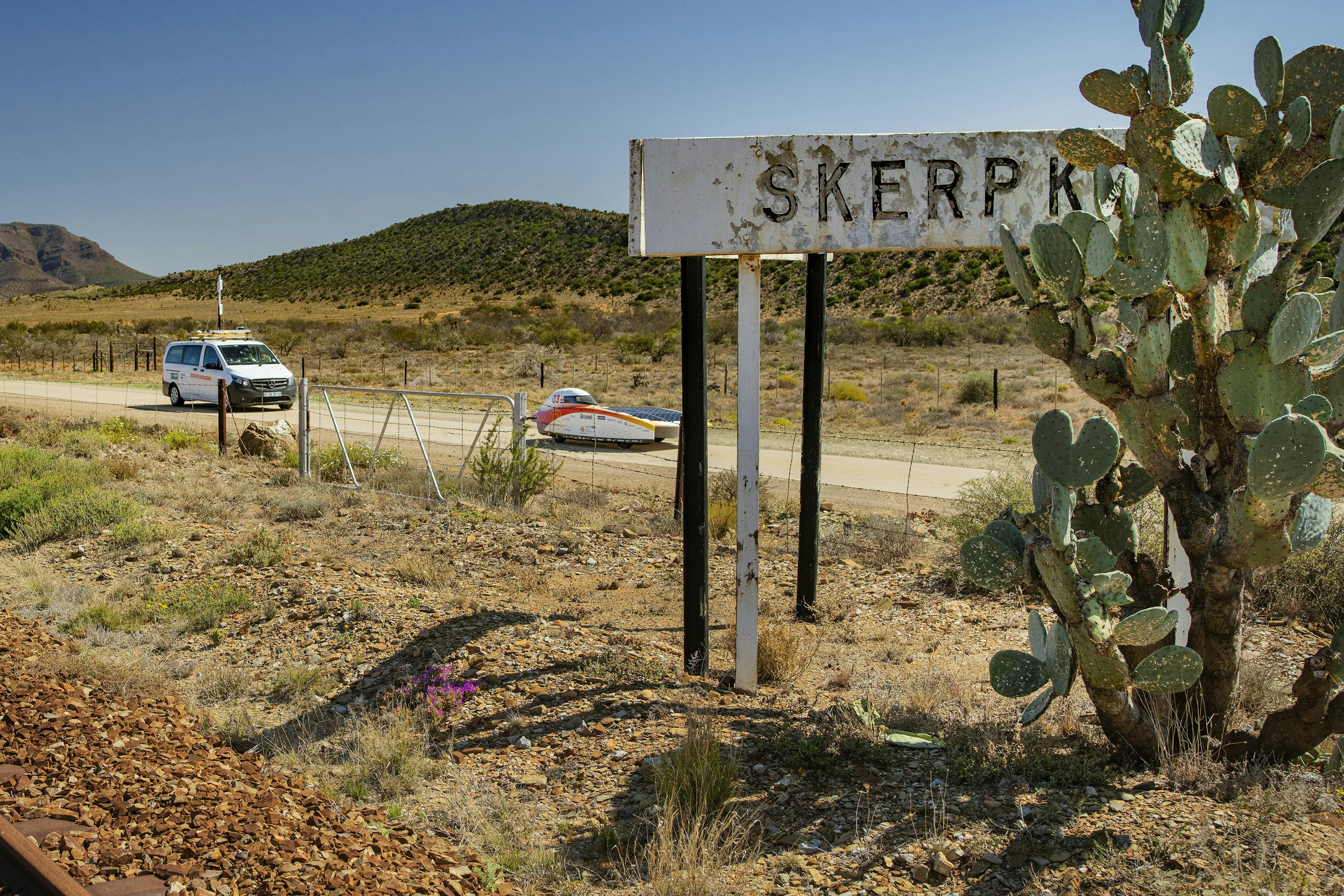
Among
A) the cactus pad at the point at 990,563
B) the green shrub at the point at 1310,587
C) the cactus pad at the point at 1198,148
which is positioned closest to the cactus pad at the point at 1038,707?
the cactus pad at the point at 990,563

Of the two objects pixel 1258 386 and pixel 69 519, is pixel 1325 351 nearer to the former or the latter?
pixel 1258 386

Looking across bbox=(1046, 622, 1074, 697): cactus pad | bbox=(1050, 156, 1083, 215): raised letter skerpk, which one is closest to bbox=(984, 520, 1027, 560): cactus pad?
bbox=(1046, 622, 1074, 697): cactus pad

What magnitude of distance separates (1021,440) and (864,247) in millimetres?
15615

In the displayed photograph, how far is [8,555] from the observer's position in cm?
885

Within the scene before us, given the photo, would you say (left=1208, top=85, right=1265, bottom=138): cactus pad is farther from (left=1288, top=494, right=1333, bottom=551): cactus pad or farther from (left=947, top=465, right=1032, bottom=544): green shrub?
(left=947, top=465, right=1032, bottom=544): green shrub

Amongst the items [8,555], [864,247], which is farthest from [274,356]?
[864,247]

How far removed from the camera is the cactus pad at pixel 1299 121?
3.94 meters

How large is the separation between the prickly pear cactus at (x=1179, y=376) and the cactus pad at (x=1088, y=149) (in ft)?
1.04

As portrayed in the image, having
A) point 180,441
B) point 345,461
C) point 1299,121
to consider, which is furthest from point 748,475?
point 180,441

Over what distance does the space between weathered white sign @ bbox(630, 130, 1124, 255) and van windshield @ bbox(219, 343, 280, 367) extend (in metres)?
22.4

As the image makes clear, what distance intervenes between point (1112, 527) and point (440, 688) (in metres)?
3.55

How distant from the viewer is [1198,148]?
3.85 metres

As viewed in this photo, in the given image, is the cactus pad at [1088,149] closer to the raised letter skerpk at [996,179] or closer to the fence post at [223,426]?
the raised letter skerpk at [996,179]

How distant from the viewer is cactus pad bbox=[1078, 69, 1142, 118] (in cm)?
417
